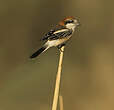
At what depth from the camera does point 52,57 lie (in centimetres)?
705

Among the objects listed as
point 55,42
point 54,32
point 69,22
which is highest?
point 69,22

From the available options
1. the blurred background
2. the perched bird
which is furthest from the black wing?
the blurred background

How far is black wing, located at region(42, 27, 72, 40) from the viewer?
504 centimetres

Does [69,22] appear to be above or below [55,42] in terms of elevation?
above

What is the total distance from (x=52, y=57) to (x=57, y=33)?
6.30 ft

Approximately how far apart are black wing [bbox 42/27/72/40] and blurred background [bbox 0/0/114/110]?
3.33 feet

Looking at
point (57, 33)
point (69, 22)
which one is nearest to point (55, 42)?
point (57, 33)

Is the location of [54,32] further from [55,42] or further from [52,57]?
[52,57]

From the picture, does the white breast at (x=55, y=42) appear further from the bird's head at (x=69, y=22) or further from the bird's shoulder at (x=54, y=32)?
the bird's head at (x=69, y=22)

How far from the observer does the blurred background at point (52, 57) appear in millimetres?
6016

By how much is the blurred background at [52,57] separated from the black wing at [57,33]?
1.01 metres

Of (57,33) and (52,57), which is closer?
(57,33)
